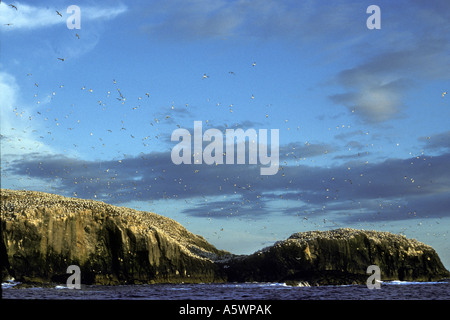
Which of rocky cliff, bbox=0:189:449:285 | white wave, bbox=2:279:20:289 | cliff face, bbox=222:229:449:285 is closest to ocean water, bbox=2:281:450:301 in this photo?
white wave, bbox=2:279:20:289

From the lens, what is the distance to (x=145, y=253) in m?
117

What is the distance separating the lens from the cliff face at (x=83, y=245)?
96875 millimetres

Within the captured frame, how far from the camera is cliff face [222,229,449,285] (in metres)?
133

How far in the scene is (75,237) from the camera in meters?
106

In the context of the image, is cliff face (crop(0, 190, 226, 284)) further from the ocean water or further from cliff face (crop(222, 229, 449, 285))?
cliff face (crop(222, 229, 449, 285))

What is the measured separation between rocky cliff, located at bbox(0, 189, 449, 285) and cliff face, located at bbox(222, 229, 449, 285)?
281mm

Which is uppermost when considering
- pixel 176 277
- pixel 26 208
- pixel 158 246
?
pixel 26 208

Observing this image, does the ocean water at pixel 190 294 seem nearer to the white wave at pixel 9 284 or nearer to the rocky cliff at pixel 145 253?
the white wave at pixel 9 284

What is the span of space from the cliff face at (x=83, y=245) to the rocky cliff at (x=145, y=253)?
0.20m

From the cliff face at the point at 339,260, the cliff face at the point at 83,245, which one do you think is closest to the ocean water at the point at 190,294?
the cliff face at the point at 83,245

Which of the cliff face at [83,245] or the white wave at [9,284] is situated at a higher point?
the cliff face at [83,245]
